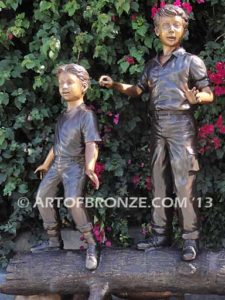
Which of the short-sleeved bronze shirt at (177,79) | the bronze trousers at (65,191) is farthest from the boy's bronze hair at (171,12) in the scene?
the bronze trousers at (65,191)

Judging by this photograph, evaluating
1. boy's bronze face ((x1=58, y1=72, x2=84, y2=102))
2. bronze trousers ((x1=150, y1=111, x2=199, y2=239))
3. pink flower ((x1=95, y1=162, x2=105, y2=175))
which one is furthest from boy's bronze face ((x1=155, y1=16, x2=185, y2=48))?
pink flower ((x1=95, y1=162, x2=105, y2=175))

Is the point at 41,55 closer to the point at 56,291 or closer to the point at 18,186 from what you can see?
the point at 18,186

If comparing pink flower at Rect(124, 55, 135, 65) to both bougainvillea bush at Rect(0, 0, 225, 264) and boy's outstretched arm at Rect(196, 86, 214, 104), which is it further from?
boy's outstretched arm at Rect(196, 86, 214, 104)

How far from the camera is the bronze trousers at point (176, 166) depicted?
2.78 metres

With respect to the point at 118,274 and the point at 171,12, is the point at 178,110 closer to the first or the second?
the point at 171,12

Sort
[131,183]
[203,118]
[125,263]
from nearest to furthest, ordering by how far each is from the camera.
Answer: [125,263] → [203,118] → [131,183]

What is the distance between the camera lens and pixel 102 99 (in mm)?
3643

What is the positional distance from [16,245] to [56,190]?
132 cm

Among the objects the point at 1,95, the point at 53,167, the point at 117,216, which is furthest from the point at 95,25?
the point at 117,216

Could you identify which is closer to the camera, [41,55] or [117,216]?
[41,55]

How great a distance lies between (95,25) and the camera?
11.2 ft

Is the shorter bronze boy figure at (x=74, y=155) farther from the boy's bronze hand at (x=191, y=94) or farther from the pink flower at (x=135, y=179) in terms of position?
the pink flower at (x=135, y=179)

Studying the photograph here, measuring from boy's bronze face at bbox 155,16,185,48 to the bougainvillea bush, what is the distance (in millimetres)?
620

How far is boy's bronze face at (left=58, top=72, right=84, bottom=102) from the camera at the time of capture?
2.79m
